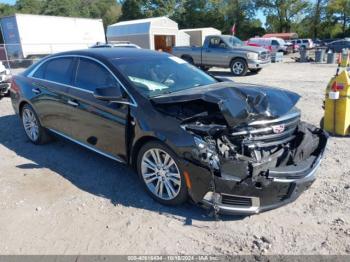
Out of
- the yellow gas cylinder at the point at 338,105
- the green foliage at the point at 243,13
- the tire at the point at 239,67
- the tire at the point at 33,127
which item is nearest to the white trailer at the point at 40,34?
the tire at the point at 239,67

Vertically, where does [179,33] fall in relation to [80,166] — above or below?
above

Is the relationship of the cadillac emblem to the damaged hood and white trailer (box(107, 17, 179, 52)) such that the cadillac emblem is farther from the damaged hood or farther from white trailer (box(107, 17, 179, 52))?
white trailer (box(107, 17, 179, 52))

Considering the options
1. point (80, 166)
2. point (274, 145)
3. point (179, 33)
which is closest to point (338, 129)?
point (274, 145)

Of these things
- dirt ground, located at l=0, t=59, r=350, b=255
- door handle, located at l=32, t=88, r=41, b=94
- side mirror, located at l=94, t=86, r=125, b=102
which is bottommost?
dirt ground, located at l=0, t=59, r=350, b=255

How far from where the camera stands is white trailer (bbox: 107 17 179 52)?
96.6 ft

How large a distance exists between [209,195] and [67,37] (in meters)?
25.3

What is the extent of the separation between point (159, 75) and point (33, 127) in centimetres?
274

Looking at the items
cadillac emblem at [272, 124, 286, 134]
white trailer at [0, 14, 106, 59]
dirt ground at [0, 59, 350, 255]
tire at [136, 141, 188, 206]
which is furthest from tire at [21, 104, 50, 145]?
white trailer at [0, 14, 106, 59]

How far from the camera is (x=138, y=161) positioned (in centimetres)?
383

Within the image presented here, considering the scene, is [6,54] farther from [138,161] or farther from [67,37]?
[138,161]

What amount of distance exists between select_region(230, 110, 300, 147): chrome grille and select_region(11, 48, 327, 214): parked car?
0.01 meters

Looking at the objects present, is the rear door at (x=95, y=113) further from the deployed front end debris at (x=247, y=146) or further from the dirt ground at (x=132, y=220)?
the deployed front end debris at (x=247, y=146)

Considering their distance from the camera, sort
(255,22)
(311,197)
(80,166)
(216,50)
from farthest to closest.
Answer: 1. (255,22)
2. (216,50)
3. (80,166)
4. (311,197)

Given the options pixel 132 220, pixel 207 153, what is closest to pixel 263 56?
pixel 207 153
